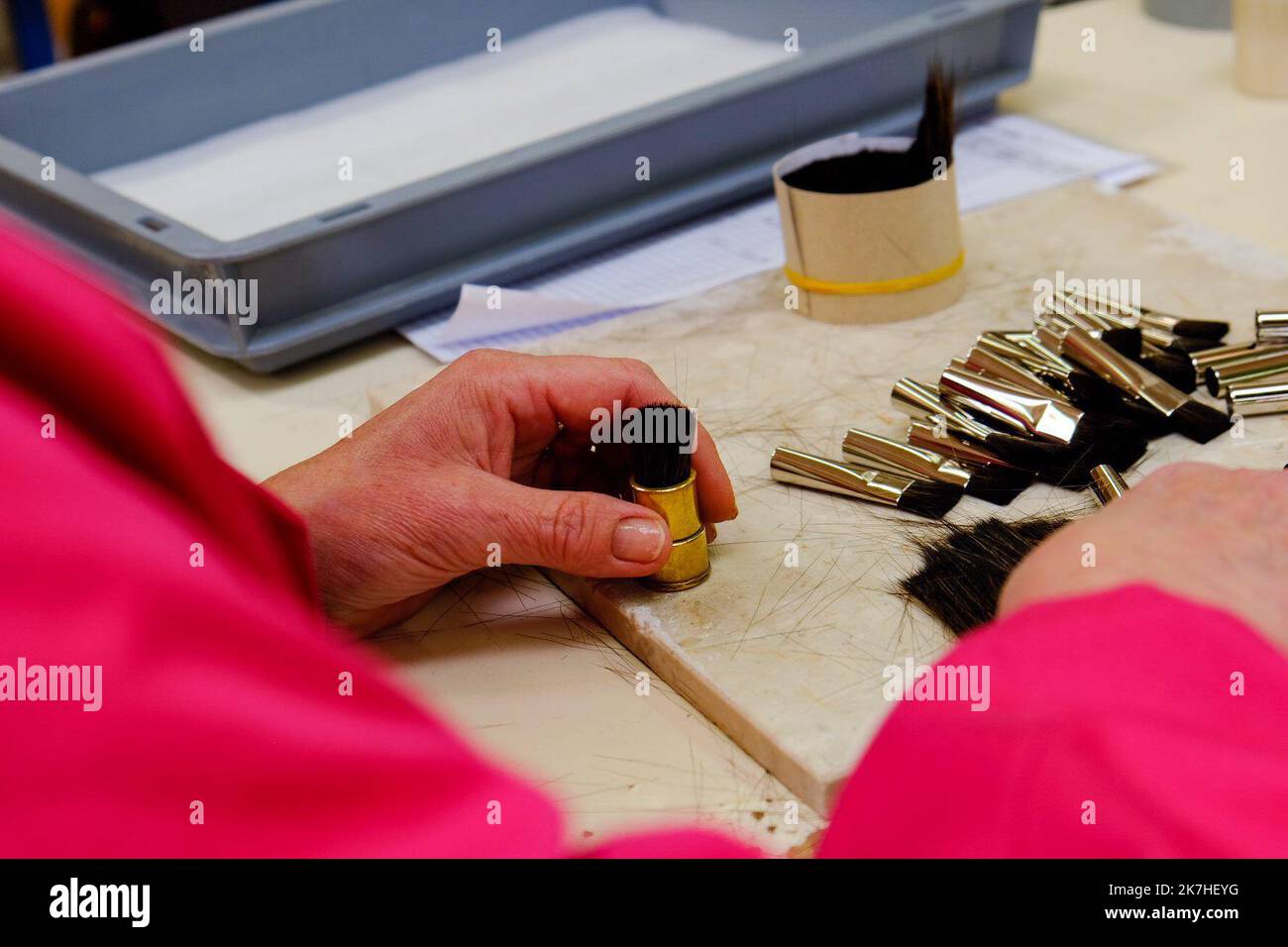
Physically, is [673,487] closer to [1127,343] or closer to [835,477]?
[835,477]

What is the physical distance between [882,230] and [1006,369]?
0.20m

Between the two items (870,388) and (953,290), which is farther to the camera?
(953,290)

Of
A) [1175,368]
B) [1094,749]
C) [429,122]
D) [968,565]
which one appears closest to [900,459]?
[968,565]

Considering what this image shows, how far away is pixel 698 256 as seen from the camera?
1.42 meters

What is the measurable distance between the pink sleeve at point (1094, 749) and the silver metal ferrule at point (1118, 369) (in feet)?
1.52

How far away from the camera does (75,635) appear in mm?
450

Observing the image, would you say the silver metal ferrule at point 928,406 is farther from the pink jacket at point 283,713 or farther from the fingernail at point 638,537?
the pink jacket at point 283,713

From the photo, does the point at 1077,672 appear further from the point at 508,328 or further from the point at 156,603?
the point at 508,328

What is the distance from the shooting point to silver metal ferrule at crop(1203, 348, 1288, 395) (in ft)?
3.38

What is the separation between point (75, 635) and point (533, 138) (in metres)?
1.23

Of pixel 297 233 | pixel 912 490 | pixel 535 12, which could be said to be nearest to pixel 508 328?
pixel 297 233

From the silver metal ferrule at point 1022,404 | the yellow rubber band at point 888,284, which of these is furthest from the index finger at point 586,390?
the yellow rubber band at point 888,284

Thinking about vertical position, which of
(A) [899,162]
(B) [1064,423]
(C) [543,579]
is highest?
(A) [899,162]

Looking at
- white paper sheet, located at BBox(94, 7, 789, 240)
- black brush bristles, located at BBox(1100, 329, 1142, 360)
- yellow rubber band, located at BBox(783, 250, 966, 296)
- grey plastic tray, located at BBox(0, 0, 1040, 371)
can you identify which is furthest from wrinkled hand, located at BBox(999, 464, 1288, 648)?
white paper sheet, located at BBox(94, 7, 789, 240)
